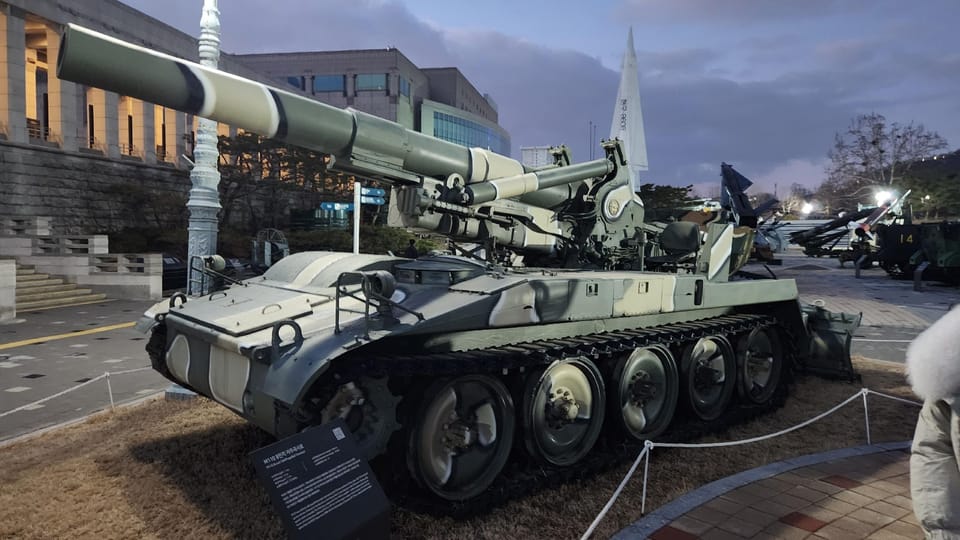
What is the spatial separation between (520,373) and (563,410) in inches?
23.6

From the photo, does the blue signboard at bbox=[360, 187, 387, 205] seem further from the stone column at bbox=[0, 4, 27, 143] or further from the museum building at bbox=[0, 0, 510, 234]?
the stone column at bbox=[0, 4, 27, 143]

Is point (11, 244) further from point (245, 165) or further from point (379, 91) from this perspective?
point (379, 91)

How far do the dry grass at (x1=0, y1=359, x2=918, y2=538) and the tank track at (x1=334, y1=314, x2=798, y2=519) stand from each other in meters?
0.10

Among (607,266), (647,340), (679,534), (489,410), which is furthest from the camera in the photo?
(607,266)

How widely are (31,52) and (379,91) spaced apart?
83.7ft

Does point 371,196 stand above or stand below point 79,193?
below

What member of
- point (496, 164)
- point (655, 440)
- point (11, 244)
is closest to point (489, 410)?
point (655, 440)

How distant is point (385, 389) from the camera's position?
414 centimetres

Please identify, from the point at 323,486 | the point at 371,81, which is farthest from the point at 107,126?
the point at 323,486

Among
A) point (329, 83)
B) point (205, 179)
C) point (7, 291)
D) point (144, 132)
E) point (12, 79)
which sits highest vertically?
point (329, 83)

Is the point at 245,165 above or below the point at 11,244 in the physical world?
above

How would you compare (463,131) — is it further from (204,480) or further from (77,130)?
(204,480)

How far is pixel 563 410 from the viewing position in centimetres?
528

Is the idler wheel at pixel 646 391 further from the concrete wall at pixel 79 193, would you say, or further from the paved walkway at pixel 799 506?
the concrete wall at pixel 79 193
